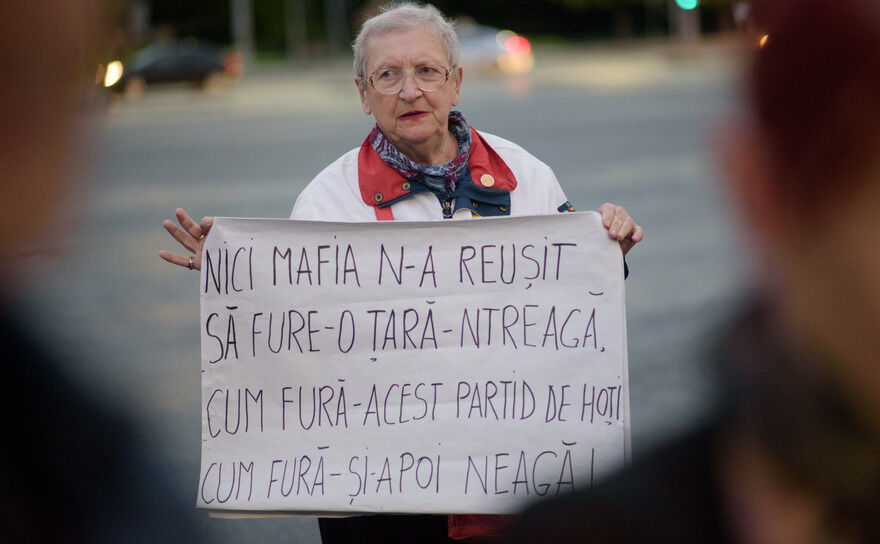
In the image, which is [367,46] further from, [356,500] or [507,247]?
[356,500]

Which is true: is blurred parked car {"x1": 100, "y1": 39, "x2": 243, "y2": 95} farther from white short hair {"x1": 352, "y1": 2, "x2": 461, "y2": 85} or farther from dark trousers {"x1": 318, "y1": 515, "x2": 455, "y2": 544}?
dark trousers {"x1": 318, "y1": 515, "x2": 455, "y2": 544}

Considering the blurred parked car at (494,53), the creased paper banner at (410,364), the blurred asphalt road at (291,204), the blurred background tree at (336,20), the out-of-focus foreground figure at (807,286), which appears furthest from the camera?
the blurred background tree at (336,20)

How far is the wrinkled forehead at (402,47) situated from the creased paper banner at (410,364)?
0.43 metres

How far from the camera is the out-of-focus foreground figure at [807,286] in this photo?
2.24ft

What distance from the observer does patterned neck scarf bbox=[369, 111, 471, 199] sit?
2561mm

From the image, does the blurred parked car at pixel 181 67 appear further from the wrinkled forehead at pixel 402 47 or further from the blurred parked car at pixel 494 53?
the wrinkled forehead at pixel 402 47

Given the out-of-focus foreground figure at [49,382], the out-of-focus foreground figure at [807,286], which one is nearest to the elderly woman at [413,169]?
the out-of-focus foreground figure at [49,382]

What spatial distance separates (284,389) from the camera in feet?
8.22

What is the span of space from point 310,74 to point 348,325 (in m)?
28.3

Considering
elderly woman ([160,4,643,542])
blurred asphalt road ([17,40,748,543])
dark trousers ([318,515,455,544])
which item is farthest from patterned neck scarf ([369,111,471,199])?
dark trousers ([318,515,455,544])

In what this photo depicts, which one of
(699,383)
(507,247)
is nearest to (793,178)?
(699,383)

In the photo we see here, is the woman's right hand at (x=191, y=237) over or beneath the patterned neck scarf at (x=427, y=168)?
beneath

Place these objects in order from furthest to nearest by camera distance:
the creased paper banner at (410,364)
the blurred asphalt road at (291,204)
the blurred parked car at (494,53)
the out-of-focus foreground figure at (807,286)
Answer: the blurred parked car at (494,53)
the creased paper banner at (410,364)
the blurred asphalt road at (291,204)
the out-of-focus foreground figure at (807,286)

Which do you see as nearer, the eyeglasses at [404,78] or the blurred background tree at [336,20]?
the eyeglasses at [404,78]
